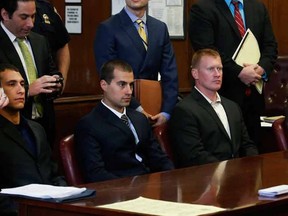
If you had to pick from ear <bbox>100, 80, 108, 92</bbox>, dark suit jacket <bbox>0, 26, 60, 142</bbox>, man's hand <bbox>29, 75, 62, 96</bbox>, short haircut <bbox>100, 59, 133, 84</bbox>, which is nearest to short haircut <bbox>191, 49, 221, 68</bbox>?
short haircut <bbox>100, 59, 133, 84</bbox>

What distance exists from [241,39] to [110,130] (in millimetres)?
1347

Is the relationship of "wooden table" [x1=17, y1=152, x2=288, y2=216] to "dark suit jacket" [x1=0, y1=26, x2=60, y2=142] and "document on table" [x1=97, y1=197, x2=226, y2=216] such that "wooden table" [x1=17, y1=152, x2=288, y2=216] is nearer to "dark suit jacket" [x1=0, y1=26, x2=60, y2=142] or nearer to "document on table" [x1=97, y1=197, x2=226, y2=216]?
"document on table" [x1=97, y1=197, x2=226, y2=216]

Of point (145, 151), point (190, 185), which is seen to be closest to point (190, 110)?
point (145, 151)

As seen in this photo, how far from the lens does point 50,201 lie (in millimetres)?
3186

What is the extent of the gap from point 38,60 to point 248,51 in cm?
149

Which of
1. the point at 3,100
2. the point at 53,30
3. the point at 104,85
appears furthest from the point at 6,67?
the point at 53,30

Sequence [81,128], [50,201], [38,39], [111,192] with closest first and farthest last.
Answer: [50,201], [111,192], [81,128], [38,39]

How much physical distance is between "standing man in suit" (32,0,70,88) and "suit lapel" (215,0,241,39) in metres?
1.05

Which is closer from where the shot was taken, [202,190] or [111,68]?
[202,190]

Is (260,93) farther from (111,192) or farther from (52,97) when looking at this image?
(111,192)

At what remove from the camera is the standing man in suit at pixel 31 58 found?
465cm

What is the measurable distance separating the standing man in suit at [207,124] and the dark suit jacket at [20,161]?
3.11 feet

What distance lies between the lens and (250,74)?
5.36 metres

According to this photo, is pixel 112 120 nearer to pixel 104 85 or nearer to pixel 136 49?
pixel 104 85
